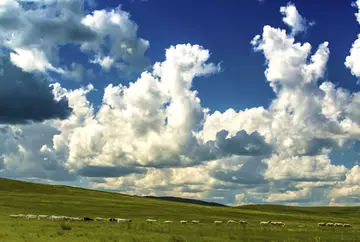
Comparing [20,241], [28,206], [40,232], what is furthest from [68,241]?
[28,206]

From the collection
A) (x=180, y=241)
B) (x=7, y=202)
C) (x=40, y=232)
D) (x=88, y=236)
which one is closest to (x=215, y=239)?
(x=180, y=241)

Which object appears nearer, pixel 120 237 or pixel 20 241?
pixel 20 241

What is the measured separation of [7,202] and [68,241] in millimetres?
69711

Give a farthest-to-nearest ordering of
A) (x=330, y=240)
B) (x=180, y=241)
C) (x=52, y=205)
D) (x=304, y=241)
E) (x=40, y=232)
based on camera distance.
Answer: (x=52, y=205) < (x=330, y=240) < (x=304, y=241) < (x=40, y=232) < (x=180, y=241)

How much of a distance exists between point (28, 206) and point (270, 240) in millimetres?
64871

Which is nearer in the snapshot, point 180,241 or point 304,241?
point 180,241

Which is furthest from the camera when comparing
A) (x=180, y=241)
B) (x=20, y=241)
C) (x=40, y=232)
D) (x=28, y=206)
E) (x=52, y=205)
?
(x=52, y=205)

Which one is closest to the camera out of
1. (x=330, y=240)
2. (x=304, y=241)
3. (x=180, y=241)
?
(x=180, y=241)

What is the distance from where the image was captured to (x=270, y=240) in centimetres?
5025

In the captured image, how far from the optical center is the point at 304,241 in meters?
50.2

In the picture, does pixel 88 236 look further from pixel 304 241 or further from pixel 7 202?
pixel 7 202

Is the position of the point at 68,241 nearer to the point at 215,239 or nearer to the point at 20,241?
the point at 20,241

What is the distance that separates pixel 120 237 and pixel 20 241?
34.0 ft

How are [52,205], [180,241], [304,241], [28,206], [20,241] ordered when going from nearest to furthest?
1. [20,241]
2. [180,241]
3. [304,241]
4. [28,206]
5. [52,205]
